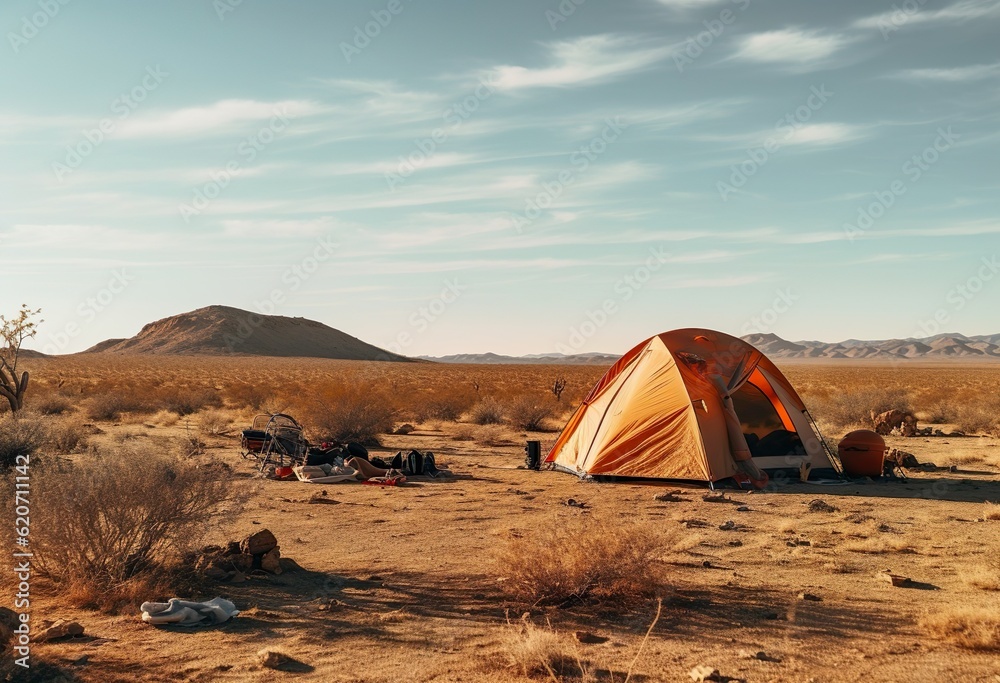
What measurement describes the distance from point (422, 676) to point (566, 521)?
4.95 metres

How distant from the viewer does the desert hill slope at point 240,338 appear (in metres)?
132

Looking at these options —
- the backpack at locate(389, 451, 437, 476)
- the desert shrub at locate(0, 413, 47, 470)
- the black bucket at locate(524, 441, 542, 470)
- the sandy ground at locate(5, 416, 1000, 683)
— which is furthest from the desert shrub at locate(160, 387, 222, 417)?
the sandy ground at locate(5, 416, 1000, 683)

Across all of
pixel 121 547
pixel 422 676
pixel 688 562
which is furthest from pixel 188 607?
pixel 688 562

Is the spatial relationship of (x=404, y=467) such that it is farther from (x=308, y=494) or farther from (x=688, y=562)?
(x=688, y=562)

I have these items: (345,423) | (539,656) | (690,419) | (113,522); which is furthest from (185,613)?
(345,423)

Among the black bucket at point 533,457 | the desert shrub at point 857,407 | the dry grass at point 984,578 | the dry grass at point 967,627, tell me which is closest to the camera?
the dry grass at point 967,627

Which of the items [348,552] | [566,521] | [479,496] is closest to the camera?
[348,552]

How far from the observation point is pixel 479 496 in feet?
40.5

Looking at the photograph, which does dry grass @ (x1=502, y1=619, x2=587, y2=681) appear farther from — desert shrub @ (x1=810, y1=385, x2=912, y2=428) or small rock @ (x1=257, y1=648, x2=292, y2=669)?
desert shrub @ (x1=810, y1=385, x2=912, y2=428)

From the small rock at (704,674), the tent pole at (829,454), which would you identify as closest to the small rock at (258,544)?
the small rock at (704,674)

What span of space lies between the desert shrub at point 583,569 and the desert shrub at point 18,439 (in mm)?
8793

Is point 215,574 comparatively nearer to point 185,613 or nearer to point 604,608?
point 185,613

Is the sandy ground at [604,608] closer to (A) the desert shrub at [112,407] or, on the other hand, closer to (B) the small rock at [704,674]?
(B) the small rock at [704,674]

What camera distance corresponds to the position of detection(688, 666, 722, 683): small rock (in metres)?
5.09
